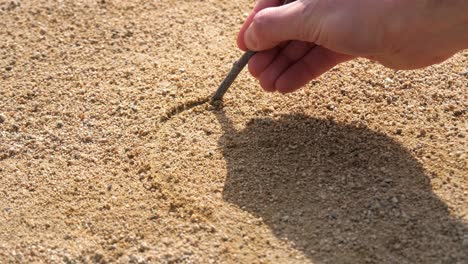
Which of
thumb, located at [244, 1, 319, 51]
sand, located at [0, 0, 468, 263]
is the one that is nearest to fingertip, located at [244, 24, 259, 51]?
thumb, located at [244, 1, 319, 51]

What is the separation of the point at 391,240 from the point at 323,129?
16.8 inches

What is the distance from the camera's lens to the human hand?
1.72 m

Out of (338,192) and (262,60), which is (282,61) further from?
(338,192)

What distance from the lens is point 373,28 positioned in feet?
5.64

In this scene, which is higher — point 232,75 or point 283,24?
point 283,24

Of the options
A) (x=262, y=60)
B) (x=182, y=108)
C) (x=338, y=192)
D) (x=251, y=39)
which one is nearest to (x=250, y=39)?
(x=251, y=39)

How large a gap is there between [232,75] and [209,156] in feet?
0.89

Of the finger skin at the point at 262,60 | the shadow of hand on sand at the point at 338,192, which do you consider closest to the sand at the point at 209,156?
the shadow of hand on sand at the point at 338,192

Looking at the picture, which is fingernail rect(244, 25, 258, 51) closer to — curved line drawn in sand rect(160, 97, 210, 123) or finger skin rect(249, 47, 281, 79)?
finger skin rect(249, 47, 281, 79)

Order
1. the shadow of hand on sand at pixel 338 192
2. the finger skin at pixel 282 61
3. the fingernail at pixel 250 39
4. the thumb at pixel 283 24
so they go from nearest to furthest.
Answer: the shadow of hand on sand at pixel 338 192 → the thumb at pixel 283 24 → the fingernail at pixel 250 39 → the finger skin at pixel 282 61

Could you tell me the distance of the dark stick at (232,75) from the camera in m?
2.03

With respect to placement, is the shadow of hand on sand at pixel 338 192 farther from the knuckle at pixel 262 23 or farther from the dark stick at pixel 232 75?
the knuckle at pixel 262 23

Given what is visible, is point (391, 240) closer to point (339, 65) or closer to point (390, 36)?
point (390, 36)

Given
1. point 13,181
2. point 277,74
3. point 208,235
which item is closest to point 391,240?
point 208,235
